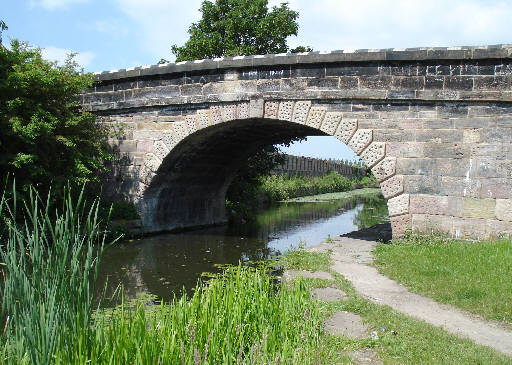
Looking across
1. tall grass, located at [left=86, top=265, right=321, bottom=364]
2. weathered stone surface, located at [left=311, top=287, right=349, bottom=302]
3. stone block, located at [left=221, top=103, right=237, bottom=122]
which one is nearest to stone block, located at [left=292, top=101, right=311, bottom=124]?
stone block, located at [left=221, top=103, right=237, bottom=122]

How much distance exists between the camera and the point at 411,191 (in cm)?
747

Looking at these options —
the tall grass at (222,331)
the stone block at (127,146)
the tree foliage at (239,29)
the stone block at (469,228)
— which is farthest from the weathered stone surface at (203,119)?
the tree foliage at (239,29)

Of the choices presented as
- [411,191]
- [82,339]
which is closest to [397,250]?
[411,191]

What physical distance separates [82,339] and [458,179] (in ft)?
21.1

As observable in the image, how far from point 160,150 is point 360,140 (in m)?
4.17

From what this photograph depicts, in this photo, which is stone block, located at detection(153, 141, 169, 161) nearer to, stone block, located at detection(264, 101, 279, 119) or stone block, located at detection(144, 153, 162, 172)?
stone block, located at detection(144, 153, 162, 172)

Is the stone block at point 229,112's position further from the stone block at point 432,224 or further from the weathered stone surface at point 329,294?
the weathered stone surface at point 329,294

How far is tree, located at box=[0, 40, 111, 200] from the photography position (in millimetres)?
7574

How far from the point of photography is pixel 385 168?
7.60m

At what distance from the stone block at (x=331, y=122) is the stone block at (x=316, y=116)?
74 millimetres

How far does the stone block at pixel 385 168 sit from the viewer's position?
755cm

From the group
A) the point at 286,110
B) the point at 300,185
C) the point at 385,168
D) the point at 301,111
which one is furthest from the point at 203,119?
the point at 300,185

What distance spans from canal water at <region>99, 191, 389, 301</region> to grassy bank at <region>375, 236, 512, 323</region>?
2.33 meters

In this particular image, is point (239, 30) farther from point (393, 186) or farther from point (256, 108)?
point (393, 186)
